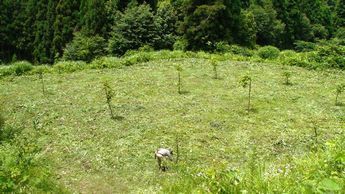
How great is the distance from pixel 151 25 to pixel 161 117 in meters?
26.6

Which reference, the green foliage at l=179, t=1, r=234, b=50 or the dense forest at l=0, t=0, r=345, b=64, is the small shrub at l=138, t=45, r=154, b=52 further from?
the green foliage at l=179, t=1, r=234, b=50

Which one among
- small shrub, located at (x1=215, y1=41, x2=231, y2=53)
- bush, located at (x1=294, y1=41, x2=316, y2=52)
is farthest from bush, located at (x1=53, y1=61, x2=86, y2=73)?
bush, located at (x1=294, y1=41, x2=316, y2=52)

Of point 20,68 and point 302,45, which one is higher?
point 20,68

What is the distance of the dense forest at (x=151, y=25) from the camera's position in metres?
50.2

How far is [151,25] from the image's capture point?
49.7 metres

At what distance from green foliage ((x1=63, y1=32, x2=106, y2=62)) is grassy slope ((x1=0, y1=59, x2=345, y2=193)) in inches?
780

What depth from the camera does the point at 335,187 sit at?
5.21m

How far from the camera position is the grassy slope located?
1992cm

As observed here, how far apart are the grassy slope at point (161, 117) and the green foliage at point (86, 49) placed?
780 inches

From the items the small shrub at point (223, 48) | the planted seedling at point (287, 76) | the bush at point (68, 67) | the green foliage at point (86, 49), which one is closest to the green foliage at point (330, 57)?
the planted seedling at point (287, 76)

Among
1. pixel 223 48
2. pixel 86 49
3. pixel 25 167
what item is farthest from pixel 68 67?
pixel 25 167

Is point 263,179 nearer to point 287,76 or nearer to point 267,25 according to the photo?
point 287,76

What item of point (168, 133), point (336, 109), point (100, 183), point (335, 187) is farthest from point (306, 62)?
point (335, 187)

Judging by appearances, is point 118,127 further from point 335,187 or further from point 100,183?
point 335,187
